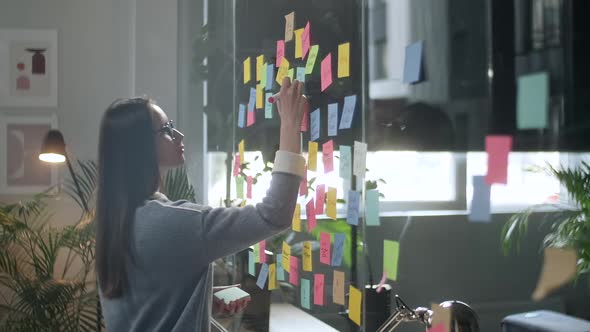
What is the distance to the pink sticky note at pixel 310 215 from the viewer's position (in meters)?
1.94

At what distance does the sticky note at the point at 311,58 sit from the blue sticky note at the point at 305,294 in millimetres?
556

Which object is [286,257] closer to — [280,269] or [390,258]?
[280,269]

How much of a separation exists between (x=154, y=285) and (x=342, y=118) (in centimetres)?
57

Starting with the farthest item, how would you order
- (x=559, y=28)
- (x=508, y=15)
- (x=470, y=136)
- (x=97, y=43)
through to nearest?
1. (x=97, y=43)
2. (x=470, y=136)
3. (x=508, y=15)
4. (x=559, y=28)

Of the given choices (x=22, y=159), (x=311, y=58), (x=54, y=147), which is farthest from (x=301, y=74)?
(x=22, y=159)

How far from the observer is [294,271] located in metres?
2.10

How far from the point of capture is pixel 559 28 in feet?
3.49

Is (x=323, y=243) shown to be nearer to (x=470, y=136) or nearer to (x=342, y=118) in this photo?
(x=342, y=118)

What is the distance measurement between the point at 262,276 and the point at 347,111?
870 millimetres

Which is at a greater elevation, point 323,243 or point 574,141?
point 574,141

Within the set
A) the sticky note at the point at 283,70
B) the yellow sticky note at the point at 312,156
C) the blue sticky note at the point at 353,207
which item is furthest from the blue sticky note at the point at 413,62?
the sticky note at the point at 283,70

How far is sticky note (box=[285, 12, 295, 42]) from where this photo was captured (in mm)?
2080

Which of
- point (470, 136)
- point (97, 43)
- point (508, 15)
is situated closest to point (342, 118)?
point (470, 136)

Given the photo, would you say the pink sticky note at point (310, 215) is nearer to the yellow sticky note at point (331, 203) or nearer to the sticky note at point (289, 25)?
the yellow sticky note at point (331, 203)
